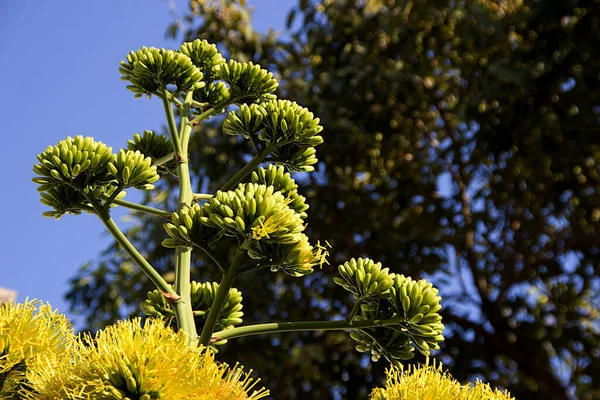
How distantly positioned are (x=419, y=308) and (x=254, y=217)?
309mm

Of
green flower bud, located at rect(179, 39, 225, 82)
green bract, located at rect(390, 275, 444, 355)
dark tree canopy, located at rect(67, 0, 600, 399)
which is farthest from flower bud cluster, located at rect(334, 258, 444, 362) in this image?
dark tree canopy, located at rect(67, 0, 600, 399)

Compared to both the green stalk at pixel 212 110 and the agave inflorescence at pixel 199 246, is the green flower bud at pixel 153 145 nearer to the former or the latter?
the agave inflorescence at pixel 199 246

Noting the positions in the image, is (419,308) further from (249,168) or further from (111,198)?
(111,198)

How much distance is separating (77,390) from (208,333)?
226 millimetres

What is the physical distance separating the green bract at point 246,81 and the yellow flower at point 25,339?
1.98ft

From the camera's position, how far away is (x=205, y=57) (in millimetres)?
1560

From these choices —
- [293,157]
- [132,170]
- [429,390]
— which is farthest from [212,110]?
[429,390]

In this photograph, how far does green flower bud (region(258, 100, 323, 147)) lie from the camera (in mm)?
1340

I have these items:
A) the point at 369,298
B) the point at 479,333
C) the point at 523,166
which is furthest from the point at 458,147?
the point at 369,298

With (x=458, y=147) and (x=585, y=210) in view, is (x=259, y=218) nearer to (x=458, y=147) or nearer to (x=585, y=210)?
(x=458, y=147)

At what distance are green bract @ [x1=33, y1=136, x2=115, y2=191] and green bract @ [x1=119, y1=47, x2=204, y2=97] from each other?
0.26 metres

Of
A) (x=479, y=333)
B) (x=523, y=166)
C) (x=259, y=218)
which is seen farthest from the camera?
(x=479, y=333)

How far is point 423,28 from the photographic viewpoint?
4.36m

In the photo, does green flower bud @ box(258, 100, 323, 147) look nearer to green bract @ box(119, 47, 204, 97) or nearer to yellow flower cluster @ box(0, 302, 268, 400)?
green bract @ box(119, 47, 204, 97)
